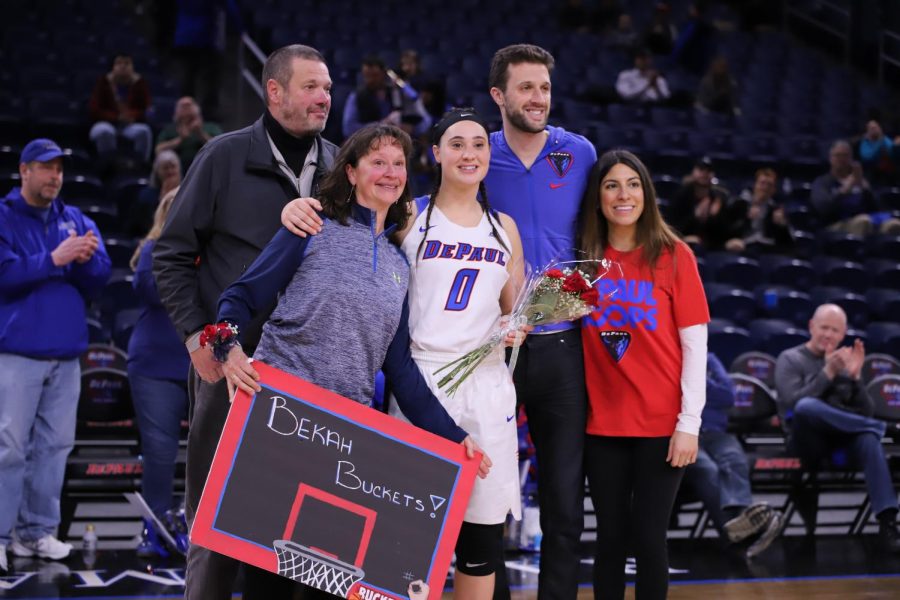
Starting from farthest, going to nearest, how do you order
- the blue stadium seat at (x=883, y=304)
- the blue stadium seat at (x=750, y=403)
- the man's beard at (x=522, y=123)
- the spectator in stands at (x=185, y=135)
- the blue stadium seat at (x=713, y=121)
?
the blue stadium seat at (x=713, y=121)
the blue stadium seat at (x=883, y=304)
the spectator in stands at (x=185, y=135)
the blue stadium seat at (x=750, y=403)
the man's beard at (x=522, y=123)

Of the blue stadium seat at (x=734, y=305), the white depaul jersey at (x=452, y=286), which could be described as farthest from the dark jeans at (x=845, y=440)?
the white depaul jersey at (x=452, y=286)

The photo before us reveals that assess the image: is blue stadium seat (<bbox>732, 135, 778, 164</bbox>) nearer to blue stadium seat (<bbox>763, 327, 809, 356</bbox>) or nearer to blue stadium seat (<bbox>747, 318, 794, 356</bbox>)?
blue stadium seat (<bbox>747, 318, 794, 356</bbox>)

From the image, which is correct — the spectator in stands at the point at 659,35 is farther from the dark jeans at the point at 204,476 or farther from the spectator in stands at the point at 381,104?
the dark jeans at the point at 204,476

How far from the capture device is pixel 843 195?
11.1 metres

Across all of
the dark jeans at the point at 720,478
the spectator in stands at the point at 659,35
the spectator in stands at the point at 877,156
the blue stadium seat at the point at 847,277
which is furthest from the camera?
the spectator in stands at the point at 659,35

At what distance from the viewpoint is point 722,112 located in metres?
13.2

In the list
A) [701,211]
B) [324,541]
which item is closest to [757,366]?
[701,211]

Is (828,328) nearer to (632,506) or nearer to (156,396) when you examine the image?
(632,506)

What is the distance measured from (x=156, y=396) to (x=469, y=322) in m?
2.70

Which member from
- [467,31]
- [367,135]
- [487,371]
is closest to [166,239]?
[367,135]

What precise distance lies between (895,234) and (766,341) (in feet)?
9.80

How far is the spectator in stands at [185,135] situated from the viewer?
341 inches

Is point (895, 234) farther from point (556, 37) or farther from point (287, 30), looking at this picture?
point (287, 30)

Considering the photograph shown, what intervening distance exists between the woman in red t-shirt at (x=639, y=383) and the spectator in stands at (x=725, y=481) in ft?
7.29
